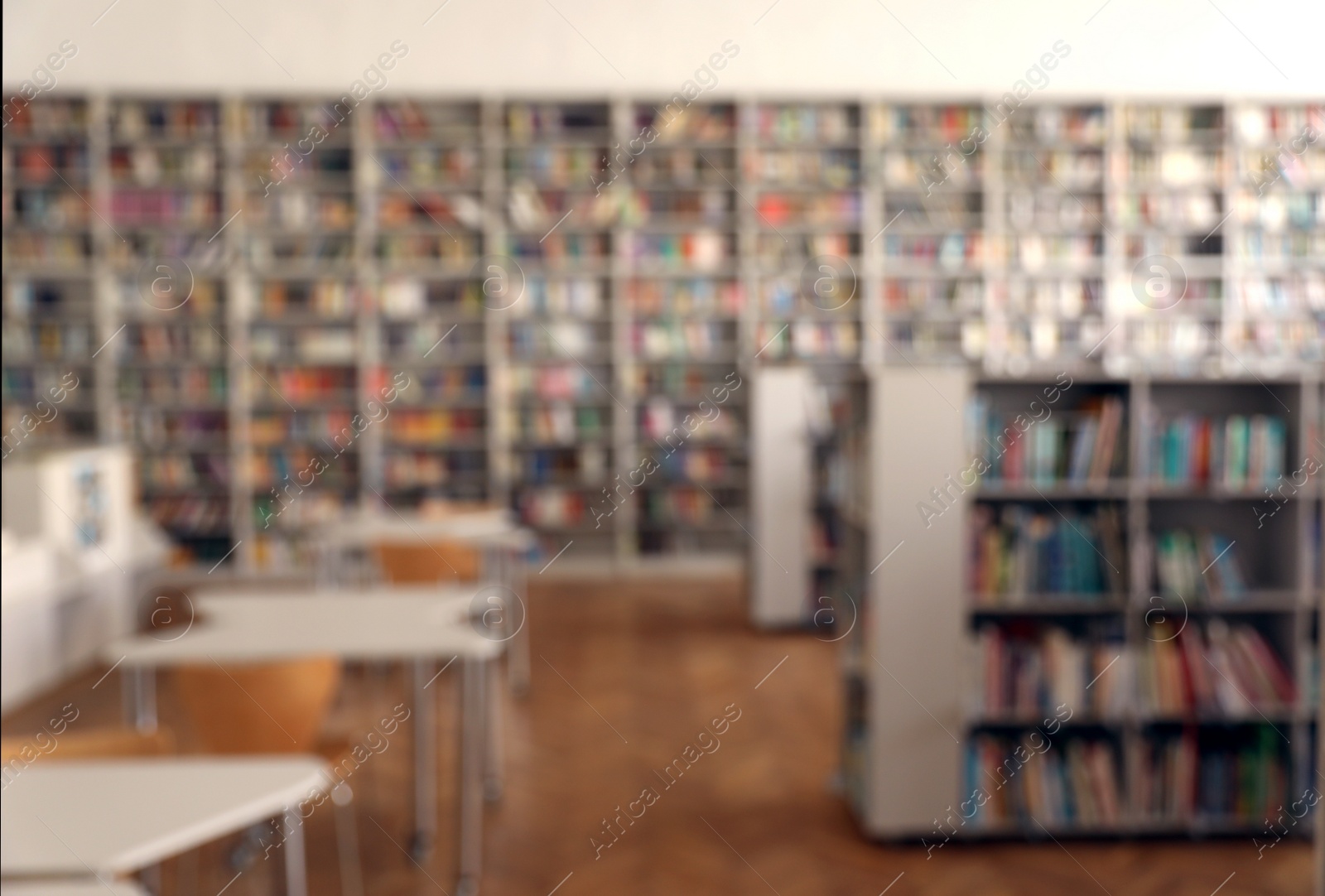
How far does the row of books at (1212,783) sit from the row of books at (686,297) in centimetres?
477

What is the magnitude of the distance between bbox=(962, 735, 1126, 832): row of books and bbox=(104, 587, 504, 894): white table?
1348 millimetres

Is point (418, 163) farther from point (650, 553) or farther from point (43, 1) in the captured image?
point (43, 1)

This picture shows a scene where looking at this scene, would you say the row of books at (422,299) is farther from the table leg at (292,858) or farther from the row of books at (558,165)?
the table leg at (292,858)

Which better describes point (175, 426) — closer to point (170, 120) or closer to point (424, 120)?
point (170, 120)

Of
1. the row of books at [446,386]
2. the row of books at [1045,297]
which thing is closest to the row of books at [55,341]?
the row of books at [446,386]

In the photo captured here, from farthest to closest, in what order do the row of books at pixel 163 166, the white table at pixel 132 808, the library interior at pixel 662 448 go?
the row of books at pixel 163 166 < the library interior at pixel 662 448 < the white table at pixel 132 808

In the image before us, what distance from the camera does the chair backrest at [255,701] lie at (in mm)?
2668

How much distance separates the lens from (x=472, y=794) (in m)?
A: 3.12

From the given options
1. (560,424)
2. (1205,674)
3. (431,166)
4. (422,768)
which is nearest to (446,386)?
(560,424)

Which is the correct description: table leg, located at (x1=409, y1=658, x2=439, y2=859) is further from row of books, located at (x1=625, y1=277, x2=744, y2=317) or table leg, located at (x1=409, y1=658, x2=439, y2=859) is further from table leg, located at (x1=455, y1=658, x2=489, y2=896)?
row of books, located at (x1=625, y1=277, x2=744, y2=317)

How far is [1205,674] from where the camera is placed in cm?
341

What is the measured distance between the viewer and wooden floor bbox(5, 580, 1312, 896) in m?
3.12

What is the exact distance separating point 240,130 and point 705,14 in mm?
5693

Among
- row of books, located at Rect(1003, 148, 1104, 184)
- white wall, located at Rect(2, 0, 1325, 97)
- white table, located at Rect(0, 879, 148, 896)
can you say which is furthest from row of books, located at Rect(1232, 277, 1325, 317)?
white table, located at Rect(0, 879, 148, 896)
